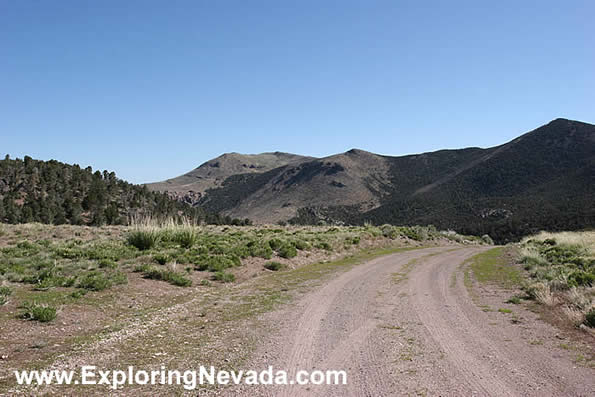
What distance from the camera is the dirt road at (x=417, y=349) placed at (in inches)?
171

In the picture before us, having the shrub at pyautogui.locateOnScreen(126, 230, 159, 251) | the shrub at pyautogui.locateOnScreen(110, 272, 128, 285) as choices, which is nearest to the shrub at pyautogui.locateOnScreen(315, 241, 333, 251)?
the shrub at pyautogui.locateOnScreen(126, 230, 159, 251)

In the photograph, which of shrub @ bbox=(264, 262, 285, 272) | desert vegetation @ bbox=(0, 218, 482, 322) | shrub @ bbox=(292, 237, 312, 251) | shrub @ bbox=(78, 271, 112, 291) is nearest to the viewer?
desert vegetation @ bbox=(0, 218, 482, 322)

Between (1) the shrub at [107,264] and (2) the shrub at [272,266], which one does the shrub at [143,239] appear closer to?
(1) the shrub at [107,264]

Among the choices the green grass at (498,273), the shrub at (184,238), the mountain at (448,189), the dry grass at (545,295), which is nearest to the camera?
the dry grass at (545,295)

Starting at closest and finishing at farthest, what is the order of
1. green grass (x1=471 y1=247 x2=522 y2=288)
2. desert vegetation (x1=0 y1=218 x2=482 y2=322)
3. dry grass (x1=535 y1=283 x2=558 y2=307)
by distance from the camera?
desert vegetation (x1=0 y1=218 x2=482 y2=322)
dry grass (x1=535 y1=283 x2=558 y2=307)
green grass (x1=471 y1=247 x2=522 y2=288)

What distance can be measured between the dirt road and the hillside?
3398 centimetres

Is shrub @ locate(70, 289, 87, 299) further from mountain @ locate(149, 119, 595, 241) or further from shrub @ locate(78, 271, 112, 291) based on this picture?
mountain @ locate(149, 119, 595, 241)

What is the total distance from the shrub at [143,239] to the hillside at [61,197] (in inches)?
959

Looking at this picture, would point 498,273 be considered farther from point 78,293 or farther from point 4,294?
point 4,294

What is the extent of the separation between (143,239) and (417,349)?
12.0 metres

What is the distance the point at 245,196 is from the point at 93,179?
99680 millimetres

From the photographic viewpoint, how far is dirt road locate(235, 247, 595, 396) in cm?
434

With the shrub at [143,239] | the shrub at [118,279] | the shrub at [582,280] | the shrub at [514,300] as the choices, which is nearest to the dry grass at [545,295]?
the shrub at [514,300]

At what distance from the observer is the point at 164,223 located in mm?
16547
